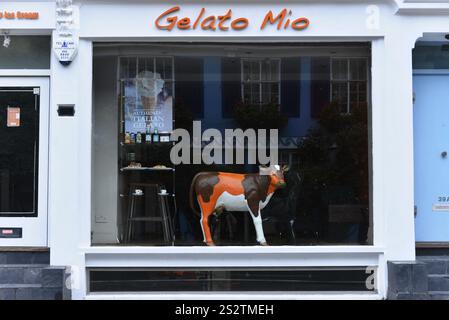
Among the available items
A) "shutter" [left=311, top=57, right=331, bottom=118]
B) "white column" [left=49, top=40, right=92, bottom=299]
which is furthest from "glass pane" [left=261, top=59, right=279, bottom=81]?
"white column" [left=49, top=40, right=92, bottom=299]

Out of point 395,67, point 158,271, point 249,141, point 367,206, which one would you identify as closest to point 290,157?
point 249,141

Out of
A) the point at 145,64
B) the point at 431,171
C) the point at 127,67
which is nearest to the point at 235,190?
the point at 145,64

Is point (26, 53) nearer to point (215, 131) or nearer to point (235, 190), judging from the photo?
point (215, 131)

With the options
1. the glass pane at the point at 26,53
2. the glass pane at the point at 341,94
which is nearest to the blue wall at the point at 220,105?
the glass pane at the point at 341,94

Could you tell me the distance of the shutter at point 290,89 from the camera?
7.88 m

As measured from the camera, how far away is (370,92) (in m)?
7.67

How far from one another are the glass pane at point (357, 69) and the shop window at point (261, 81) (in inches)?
35.9

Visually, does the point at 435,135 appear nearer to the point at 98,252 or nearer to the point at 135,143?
the point at 135,143

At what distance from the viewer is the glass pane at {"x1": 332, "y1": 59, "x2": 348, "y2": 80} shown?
307 inches

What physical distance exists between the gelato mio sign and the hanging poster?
752 millimetres

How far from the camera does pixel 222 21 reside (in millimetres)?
7477

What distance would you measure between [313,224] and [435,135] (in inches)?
74.8

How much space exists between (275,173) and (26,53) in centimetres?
343

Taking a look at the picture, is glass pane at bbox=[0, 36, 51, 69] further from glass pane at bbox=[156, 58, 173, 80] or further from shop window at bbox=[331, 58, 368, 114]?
shop window at bbox=[331, 58, 368, 114]
